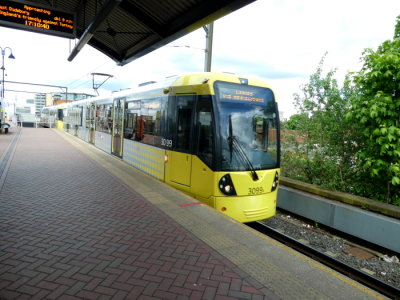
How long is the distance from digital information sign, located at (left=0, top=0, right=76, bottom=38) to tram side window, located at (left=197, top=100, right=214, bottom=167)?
4603 millimetres

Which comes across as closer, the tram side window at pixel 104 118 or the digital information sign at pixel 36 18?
the digital information sign at pixel 36 18

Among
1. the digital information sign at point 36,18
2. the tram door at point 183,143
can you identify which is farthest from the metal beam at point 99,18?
the tram door at point 183,143

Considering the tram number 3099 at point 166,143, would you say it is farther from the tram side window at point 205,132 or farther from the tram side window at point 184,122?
the tram side window at point 205,132

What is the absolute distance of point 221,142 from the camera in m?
6.04

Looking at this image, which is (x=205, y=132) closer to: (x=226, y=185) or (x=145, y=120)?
(x=226, y=185)

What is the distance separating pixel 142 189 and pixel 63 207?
6.59 ft

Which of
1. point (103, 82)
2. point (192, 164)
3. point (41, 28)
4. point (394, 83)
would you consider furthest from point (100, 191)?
point (103, 82)

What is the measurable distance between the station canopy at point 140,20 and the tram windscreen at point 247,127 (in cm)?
156

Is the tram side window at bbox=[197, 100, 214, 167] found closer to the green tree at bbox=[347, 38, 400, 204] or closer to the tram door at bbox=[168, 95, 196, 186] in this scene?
the tram door at bbox=[168, 95, 196, 186]

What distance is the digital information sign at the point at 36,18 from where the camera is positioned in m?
7.24

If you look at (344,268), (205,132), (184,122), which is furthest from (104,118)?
(344,268)

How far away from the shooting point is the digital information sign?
23.7 ft

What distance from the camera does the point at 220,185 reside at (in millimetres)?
6047

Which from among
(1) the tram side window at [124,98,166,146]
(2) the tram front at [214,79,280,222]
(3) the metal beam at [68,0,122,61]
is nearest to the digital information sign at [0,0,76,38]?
(3) the metal beam at [68,0,122,61]
